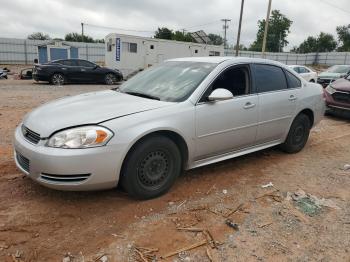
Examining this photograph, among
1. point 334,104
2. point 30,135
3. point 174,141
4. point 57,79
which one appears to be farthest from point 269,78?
point 57,79

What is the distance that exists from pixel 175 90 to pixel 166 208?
56.2 inches

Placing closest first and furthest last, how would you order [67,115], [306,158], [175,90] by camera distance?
[67,115] < [175,90] < [306,158]

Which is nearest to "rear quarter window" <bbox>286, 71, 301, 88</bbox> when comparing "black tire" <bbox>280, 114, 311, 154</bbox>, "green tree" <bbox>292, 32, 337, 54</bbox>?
"black tire" <bbox>280, 114, 311, 154</bbox>

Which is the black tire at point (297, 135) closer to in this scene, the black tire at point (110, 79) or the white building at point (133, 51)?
the black tire at point (110, 79)

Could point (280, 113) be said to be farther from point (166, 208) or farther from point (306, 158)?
point (166, 208)

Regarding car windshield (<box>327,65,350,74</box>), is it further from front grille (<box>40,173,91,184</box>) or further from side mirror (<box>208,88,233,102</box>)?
front grille (<box>40,173,91,184</box>)

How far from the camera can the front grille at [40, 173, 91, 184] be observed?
3145 mm

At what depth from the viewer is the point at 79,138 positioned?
315cm

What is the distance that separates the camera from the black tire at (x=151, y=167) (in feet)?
11.1

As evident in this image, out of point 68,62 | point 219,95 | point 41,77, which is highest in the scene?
point 219,95

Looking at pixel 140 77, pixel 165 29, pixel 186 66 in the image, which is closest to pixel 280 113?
pixel 186 66

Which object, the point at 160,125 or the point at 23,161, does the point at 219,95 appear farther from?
the point at 23,161

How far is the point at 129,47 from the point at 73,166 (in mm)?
18246

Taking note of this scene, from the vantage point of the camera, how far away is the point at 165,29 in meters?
50.0
